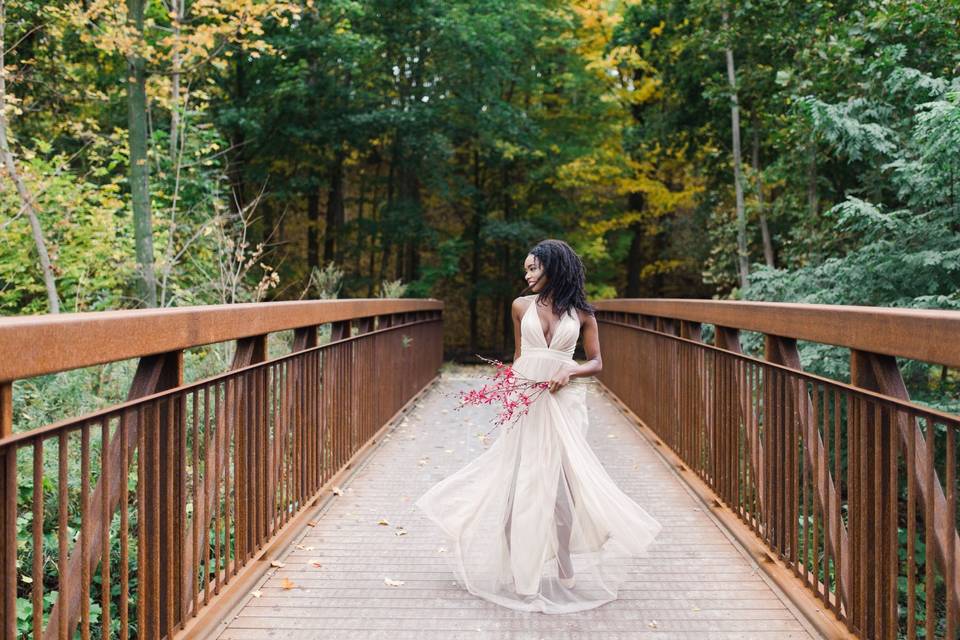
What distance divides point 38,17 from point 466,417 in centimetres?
940

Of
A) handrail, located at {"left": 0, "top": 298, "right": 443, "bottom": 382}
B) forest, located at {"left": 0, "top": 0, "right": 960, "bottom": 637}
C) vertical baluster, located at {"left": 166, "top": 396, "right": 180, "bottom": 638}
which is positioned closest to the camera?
handrail, located at {"left": 0, "top": 298, "right": 443, "bottom": 382}

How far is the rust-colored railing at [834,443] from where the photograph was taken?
2463 mm

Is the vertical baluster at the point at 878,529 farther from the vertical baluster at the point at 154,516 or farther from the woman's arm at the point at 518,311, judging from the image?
the vertical baluster at the point at 154,516

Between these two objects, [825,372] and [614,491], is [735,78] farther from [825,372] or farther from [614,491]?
[614,491]

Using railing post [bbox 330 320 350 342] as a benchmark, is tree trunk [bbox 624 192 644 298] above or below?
above

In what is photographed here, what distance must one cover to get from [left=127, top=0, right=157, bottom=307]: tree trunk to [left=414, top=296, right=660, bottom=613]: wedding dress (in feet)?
25.8

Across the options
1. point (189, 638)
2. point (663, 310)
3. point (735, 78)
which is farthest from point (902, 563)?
point (735, 78)

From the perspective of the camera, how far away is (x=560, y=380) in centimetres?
375

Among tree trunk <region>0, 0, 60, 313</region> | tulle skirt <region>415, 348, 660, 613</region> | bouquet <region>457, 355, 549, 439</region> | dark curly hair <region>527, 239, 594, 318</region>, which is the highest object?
tree trunk <region>0, 0, 60, 313</region>

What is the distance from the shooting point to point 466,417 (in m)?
8.84

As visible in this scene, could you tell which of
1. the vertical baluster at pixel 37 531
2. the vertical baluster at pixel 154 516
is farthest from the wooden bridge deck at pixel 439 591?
the vertical baluster at pixel 37 531

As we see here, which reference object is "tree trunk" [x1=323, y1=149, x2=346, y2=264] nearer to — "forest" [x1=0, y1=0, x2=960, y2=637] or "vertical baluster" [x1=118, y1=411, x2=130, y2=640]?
"forest" [x1=0, y1=0, x2=960, y2=637]

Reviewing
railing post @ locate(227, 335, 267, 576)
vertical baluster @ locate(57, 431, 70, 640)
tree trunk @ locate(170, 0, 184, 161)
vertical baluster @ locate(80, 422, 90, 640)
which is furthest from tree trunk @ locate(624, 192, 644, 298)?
vertical baluster @ locate(57, 431, 70, 640)

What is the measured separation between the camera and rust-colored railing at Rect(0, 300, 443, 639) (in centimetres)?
213
